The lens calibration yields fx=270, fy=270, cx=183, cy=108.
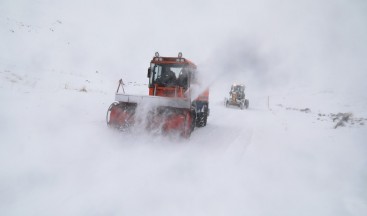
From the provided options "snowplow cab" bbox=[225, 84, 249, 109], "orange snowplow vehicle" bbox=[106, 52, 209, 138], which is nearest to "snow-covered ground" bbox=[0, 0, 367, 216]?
"orange snowplow vehicle" bbox=[106, 52, 209, 138]

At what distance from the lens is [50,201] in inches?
137

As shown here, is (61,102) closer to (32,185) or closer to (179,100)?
(179,100)

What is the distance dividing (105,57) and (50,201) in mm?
32906

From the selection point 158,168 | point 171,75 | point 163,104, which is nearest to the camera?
point 158,168

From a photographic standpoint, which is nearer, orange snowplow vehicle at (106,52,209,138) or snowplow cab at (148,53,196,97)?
orange snowplow vehicle at (106,52,209,138)

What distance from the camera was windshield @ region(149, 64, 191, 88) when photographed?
8.88 m

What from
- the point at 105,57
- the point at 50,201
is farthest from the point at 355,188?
the point at 105,57

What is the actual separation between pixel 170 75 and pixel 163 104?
2012 millimetres

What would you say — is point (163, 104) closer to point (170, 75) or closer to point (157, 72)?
point (170, 75)

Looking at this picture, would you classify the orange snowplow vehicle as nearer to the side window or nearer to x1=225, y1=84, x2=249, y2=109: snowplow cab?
the side window

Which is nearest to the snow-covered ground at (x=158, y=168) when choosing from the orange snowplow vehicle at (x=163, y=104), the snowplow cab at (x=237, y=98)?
the orange snowplow vehicle at (x=163, y=104)

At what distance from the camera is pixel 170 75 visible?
9.09 meters

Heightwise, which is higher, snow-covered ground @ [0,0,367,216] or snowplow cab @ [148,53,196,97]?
snowplow cab @ [148,53,196,97]

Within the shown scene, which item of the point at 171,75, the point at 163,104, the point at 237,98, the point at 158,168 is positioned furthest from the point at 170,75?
the point at 237,98
